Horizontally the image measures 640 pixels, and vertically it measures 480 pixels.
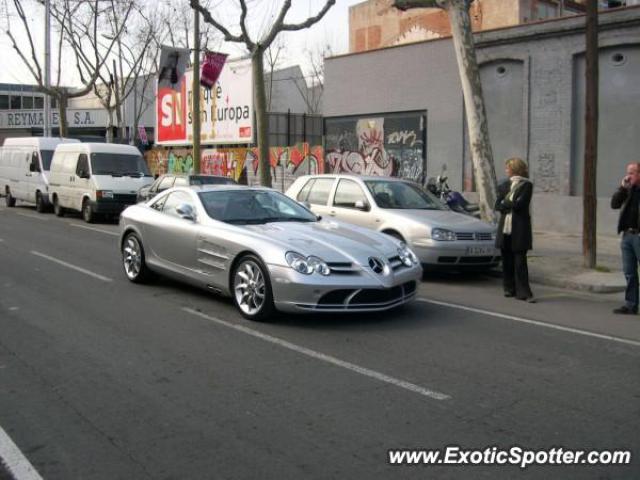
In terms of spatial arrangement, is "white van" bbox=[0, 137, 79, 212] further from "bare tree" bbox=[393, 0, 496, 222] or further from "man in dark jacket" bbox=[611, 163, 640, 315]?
"man in dark jacket" bbox=[611, 163, 640, 315]

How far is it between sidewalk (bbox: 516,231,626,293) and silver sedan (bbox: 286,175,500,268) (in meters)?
0.92

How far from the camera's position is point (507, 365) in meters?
6.06

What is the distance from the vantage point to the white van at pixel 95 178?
19.1m

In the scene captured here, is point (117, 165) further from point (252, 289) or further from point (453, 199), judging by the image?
point (252, 289)

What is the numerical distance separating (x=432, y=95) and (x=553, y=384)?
15337 millimetres

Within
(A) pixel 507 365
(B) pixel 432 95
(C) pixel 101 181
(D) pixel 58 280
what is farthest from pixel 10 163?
(A) pixel 507 365

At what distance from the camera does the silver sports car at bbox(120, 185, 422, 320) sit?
709 cm

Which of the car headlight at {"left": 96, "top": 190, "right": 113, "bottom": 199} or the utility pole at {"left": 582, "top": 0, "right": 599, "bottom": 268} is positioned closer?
the utility pole at {"left": 582, "top": 0, "right": 599, "bottom": 268}

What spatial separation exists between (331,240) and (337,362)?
189cm

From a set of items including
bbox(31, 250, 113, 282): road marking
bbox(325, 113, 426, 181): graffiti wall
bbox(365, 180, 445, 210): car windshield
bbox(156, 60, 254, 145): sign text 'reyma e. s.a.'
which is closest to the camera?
bbox(31, 250, 113, 282): road marking

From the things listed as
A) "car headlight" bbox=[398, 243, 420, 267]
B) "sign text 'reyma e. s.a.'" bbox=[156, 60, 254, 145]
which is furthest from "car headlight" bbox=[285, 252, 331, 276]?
"sign text 'reyma e. s.a.'" bbox=[156, 60, 254, 145]

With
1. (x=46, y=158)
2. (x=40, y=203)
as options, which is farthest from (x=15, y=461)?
(x=46, y=158)

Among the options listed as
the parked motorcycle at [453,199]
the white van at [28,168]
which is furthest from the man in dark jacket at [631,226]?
the white van at [28,168]

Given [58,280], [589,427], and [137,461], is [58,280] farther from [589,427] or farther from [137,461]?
[589,427]
